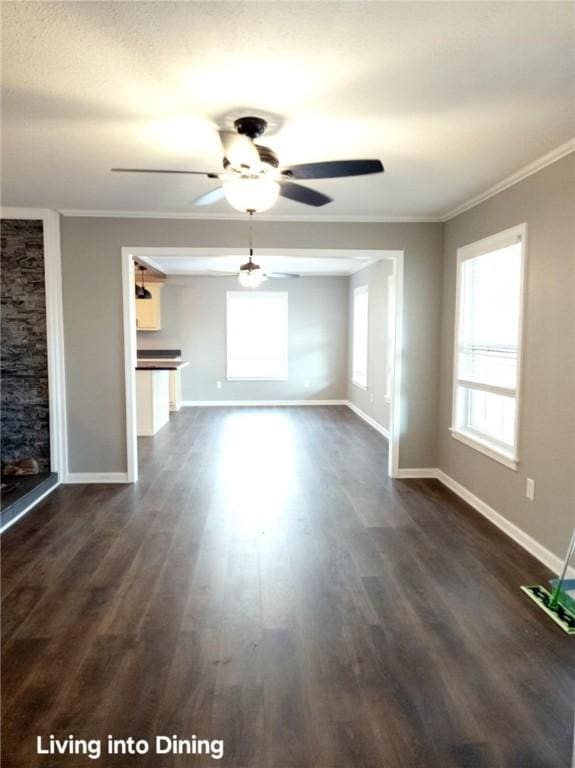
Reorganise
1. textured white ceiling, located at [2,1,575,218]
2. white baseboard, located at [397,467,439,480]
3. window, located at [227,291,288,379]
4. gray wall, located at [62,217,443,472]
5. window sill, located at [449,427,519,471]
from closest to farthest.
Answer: textured white ceiling, located at [2,1,575,218]
window sill, located at [449,427,519,471]
gray wall, located at [62,217,443,472]
white baseboard, located at [397,467,439,480]
window, located at [227,291,288,379]

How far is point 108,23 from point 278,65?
630mm

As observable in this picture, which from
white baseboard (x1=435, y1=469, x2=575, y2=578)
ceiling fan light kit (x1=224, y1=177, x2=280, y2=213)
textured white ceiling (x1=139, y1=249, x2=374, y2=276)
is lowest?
white baseboard (x1=435, y1=469, x2=575, y2=578)

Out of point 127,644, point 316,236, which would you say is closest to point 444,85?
point 316,236

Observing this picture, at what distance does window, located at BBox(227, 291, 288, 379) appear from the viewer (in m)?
8.83

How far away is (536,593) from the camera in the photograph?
8.71 feet

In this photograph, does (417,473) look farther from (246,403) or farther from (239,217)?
(246,403)

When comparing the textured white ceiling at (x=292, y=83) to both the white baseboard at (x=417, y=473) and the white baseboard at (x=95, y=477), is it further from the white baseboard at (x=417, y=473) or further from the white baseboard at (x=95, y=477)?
the white baseboard at (x=417, y=473)

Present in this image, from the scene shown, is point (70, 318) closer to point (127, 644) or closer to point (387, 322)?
point (127, 644)

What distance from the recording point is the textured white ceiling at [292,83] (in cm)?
166

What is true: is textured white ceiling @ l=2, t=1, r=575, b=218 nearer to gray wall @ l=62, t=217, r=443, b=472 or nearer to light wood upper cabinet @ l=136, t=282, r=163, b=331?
gray wall @ l=62, t=217, r=443, b=472

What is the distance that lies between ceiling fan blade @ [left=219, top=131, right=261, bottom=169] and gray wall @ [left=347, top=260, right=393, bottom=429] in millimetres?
4351

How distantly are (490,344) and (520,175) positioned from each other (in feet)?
4.03

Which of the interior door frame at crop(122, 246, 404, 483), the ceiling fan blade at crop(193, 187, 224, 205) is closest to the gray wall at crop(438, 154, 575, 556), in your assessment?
the interior door frame at crop(122, 246, 404, 483)

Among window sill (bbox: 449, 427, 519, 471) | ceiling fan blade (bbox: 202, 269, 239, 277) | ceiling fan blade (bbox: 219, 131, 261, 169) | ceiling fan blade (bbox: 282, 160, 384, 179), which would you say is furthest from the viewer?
ceiling fan blade (bbox: 202, 269, 239, 277)
